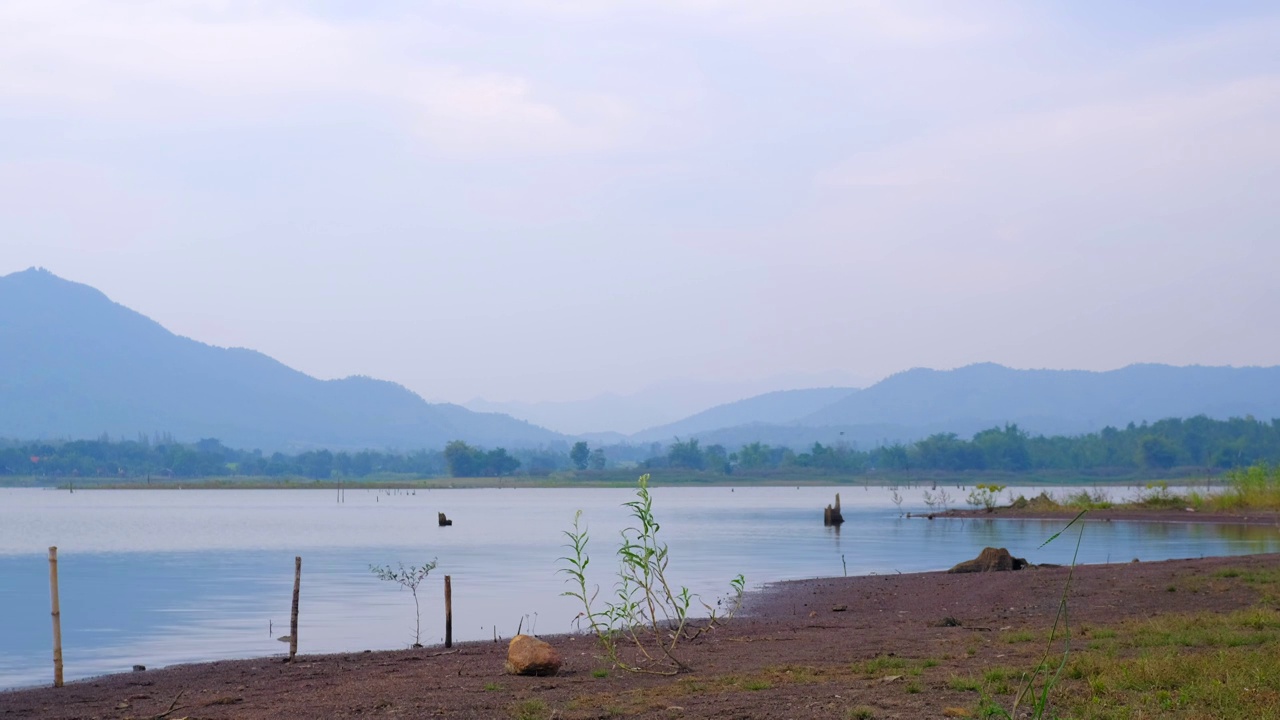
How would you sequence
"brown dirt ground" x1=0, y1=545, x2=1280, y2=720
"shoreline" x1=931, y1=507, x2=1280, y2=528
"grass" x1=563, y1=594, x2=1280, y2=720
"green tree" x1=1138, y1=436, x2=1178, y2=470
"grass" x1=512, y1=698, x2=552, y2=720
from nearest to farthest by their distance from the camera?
"grass" x1=563, y1=594, x2=1280, y2=720 < "grass" x1=512, y1=698, x2=552, y2=720 < "brown dirt ground" x1=0, y1=545, x2=1280, y2=720 < "shoreline" x1=931, y1=507, x2=1280, y2=528 < "green tree" x1=1138, y1=436, x2=1178, y2=470

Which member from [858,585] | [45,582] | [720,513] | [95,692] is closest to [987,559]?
[858,585]

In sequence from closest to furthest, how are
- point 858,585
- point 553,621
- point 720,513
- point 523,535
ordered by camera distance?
point 553,621 < point 858,585 < point 523,535 < point 720,513

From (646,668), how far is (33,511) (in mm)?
93822

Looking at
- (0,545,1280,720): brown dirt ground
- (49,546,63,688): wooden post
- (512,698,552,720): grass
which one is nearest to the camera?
(512,698,552,720): grass

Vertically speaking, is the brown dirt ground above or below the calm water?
above

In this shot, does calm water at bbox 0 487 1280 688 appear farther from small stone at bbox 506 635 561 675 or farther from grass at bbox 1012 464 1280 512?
small stone at bbox 506 635 561 675

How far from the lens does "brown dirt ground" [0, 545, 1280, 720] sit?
37.8ft

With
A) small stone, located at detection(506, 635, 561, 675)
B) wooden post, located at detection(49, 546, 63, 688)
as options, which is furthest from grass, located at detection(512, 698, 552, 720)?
wooden post, located at detection(49, 546, 63, 688)

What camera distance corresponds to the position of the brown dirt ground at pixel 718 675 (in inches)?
453

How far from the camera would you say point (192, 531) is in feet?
222

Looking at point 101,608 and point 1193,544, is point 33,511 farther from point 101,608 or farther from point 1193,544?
point 1193,544

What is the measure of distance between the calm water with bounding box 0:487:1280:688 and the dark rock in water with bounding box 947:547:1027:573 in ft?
19.0

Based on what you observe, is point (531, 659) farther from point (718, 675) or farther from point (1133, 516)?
point (1133, 516)

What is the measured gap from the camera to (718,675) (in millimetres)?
13648
